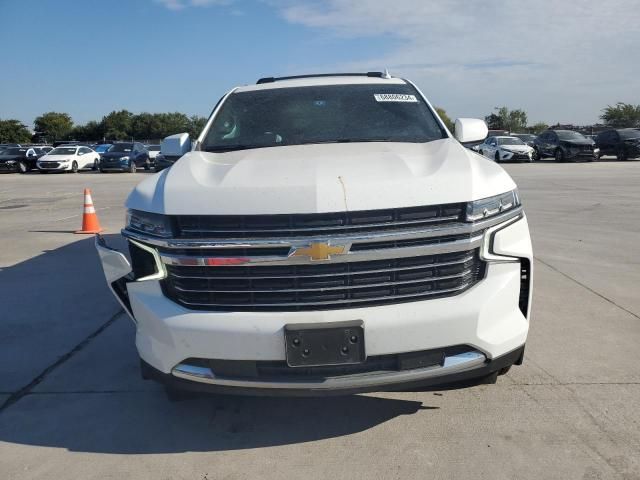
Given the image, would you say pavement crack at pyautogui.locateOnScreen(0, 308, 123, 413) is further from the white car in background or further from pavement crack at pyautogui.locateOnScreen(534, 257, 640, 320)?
the white car in background

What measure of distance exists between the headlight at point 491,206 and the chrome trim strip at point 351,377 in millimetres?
668

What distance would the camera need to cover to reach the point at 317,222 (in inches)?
106

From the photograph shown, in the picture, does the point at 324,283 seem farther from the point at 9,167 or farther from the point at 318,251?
the point at 9,167

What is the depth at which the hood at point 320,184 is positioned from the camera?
8.91 feet

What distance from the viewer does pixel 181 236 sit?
281 cm

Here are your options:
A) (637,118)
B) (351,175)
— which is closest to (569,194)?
(351,175)

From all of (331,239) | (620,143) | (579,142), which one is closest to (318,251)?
(331,239)

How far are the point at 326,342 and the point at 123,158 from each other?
3055 centimetres

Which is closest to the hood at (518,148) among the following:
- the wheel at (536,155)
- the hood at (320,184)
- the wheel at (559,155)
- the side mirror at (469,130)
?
the wheel at (559,155)

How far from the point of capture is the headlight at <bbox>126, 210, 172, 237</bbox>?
9.29 ft

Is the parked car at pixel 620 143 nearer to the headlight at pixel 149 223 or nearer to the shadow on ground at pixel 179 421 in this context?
the shadow on ground at pixel 179 421

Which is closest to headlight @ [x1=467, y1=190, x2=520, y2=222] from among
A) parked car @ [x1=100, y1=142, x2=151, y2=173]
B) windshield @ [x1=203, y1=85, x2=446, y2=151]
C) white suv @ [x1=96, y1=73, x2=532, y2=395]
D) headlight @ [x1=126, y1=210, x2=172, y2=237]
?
white suv @ [x1=96, y1=73, x2=532, y2=395]

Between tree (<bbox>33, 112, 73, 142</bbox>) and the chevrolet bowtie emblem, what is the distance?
107897 millimetres

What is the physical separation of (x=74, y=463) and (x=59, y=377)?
3.84 ft
